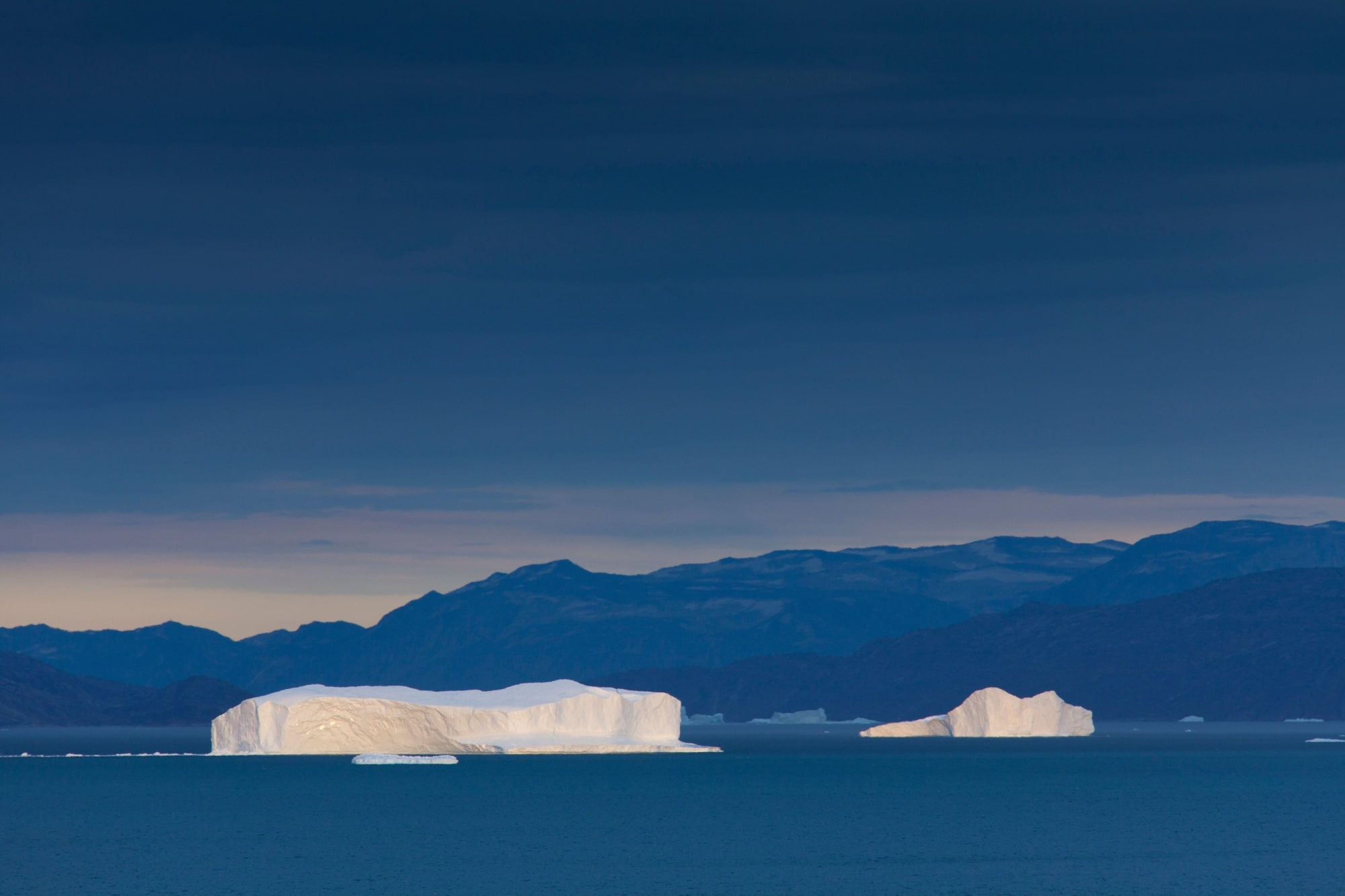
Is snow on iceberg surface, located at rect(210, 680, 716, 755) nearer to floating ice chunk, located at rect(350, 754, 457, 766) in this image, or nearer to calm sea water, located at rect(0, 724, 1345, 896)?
floating ice chunk, located at rect(350, 754, 457, 766)

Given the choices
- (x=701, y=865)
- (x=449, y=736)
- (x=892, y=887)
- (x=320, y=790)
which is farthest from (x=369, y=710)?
(x=892, y=887)

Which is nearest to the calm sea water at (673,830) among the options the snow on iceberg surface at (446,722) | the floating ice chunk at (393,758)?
the floating ice chunk at (393,758)

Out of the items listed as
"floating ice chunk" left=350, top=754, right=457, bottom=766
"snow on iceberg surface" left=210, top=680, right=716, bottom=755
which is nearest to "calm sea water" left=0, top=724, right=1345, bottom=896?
"floating ice chunk" left=350, top=754, right=457, bottom=766

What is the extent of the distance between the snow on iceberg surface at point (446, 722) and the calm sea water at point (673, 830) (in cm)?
244

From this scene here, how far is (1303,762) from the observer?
153625mm

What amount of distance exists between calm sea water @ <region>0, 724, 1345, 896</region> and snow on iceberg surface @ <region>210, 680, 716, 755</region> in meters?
2.44

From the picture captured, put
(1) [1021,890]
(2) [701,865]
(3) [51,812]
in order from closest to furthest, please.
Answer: (1) [1021,890] < (2) [701,865] < (3) [51,812]

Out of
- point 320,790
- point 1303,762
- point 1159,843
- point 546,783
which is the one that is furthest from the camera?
point 1303,762

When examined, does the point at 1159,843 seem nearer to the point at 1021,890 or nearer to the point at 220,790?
the point at 1021,890

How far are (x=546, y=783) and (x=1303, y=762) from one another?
221ft

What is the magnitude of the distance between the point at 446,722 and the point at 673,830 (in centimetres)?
4605

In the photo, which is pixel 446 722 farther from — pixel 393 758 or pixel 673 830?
pixel 673 830

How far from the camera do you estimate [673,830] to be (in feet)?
271

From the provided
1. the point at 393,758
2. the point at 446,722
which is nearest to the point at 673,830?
the point at 393,758
